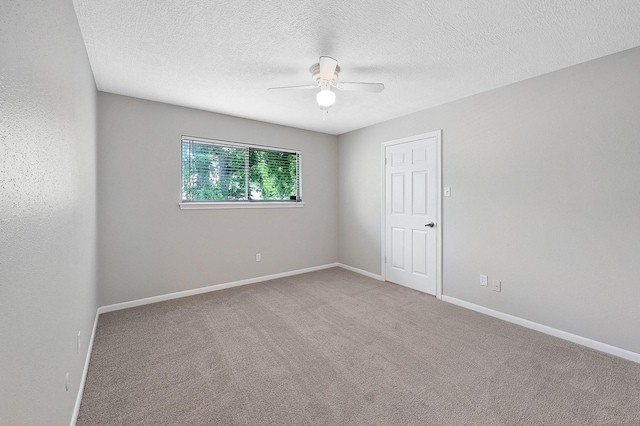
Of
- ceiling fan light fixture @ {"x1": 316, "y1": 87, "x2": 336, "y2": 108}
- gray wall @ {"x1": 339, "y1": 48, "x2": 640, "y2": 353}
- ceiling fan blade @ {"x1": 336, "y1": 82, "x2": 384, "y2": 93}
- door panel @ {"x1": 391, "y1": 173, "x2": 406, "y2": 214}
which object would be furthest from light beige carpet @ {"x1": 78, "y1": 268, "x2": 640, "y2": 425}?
ceiling fan blade @ {"x1": 336, "y1": 82, "x2": 384, "y2": 93}

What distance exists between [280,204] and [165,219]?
5.41 ft

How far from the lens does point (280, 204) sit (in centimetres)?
442

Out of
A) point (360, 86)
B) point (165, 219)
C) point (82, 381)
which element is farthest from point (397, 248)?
point (82, 381)

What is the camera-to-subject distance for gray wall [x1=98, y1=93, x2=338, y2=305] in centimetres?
312

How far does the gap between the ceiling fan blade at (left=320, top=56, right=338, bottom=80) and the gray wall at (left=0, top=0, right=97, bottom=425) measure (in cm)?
160

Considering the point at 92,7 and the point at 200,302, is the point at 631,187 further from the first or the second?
the point at 200,302

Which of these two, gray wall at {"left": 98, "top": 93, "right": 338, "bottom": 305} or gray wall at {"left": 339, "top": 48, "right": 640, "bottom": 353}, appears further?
gray wall at {"left": 98, "top": 93, "right": 338, "bottom": 305}

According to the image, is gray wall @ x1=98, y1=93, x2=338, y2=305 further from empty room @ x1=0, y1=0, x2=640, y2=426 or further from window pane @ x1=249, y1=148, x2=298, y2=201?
window pane @ x1=249, y1=148, x2=298, y2=201

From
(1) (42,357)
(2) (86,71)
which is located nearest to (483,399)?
(1) (42,357)

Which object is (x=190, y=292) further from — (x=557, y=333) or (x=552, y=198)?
(x=552, y=198)

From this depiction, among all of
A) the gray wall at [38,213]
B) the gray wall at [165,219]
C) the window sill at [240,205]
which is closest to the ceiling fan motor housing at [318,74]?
the gray wall at [38,213]

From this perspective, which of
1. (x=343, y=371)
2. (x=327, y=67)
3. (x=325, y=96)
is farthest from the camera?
(x=325, y=96)

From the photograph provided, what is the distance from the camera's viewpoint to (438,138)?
351 centimetres

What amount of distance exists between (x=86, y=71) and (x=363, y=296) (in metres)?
3.65
